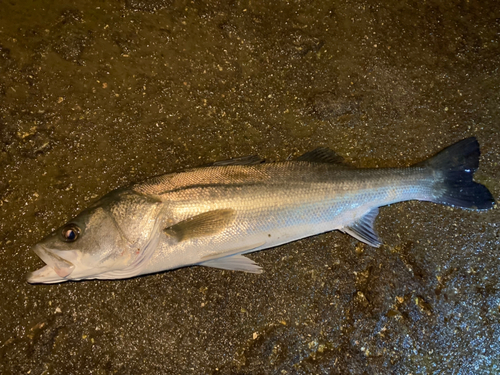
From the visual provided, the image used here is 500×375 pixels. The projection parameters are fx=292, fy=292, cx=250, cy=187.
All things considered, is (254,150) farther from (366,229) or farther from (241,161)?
(366,229)

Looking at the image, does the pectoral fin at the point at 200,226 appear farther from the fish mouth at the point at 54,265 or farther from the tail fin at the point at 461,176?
the tail fin at the point at 461,176

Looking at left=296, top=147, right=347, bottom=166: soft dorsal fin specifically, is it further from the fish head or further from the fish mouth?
the fish mouth

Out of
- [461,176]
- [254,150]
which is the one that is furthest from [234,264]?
[461,176]

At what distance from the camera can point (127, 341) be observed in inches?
103

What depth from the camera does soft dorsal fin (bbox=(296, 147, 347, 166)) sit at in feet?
8.73

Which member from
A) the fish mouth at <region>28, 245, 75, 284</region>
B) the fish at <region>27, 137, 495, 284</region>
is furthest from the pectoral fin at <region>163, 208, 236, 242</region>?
the fish mouth at <region>28, 245, 75, 284</region>

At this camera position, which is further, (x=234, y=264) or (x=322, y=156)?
(x=322, y=156)

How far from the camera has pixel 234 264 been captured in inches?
98.7

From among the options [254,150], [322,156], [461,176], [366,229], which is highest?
[254,150]

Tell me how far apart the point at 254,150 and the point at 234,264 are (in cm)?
110

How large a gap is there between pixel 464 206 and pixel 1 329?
14.2 feet

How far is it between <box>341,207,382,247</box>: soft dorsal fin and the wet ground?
0.55ft

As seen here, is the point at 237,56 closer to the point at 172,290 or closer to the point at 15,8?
the point at 15,8

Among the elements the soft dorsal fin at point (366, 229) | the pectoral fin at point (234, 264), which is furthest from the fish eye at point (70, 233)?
the soft dorsal fin at point (366, 229)
